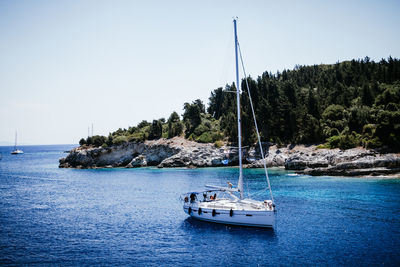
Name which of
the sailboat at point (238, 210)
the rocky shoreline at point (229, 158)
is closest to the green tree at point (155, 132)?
the rocky shoreline at point (229, 158)

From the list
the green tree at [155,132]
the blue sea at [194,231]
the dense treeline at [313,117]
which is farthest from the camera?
the green tree at [155,132]

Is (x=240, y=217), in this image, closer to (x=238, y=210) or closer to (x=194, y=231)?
(x=238, y=210)

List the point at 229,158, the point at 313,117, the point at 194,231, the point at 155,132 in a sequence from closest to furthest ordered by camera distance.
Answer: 1. the point at 194,231
2. the point at 313,117
3. the point at 229,158
4. the point at 155,132

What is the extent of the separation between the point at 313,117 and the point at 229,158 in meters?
26.3

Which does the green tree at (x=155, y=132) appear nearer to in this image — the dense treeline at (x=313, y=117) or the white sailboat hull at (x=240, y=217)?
the dense treeline at (x=313, y=117)

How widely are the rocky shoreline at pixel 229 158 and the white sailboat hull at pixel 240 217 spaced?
12793 millimetres

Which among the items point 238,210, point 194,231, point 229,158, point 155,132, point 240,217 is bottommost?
point 194,231

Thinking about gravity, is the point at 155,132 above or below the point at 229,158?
above

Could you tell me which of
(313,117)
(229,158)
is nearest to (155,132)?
(229,158)

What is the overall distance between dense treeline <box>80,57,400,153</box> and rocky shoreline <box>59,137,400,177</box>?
3502 mm

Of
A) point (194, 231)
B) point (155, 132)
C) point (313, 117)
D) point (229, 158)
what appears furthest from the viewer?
point (155, 132)

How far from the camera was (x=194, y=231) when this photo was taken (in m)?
27.1

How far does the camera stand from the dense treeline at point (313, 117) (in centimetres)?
6294

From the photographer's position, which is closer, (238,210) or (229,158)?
(238,210)
